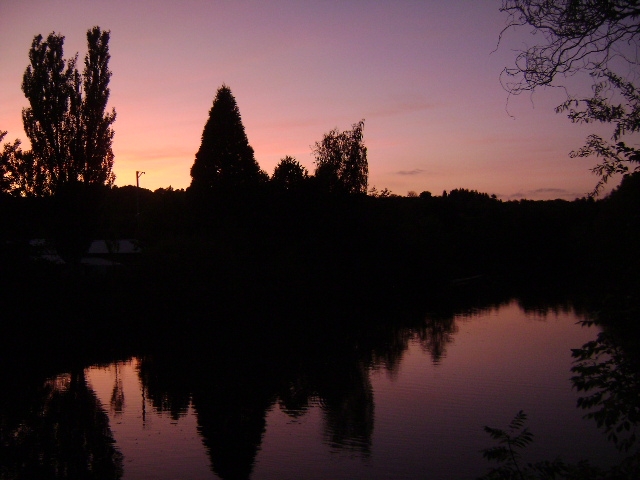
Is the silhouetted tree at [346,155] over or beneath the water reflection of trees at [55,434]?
over

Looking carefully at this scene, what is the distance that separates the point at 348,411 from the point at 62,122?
18724 millimetres

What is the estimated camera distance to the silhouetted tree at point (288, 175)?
1438 inches

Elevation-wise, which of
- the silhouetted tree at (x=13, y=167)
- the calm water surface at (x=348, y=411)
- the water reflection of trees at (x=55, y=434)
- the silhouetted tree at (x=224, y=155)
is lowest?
the calm water surface at (x=348, y=411)

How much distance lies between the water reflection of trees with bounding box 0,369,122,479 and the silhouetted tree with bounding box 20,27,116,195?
37.3 ft

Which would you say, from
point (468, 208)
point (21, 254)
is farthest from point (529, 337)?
point (468, 208)

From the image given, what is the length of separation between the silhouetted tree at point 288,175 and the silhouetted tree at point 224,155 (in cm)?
112

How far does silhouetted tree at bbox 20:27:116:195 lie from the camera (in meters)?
26.1

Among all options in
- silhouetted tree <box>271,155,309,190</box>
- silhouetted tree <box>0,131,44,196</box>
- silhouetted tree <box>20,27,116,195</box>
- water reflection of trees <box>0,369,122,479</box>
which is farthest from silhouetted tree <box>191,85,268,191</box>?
water reflection of trees <box>0,369,122,479</box>

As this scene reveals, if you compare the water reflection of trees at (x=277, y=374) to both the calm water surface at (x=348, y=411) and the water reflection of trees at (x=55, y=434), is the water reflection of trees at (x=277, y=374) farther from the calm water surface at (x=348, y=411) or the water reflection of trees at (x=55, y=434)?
the water reflection of trees at (x=55, y=434)

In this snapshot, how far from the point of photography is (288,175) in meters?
37.1

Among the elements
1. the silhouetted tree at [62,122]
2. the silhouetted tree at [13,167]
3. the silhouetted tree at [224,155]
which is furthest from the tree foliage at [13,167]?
the silhouetted tree at [224,155]

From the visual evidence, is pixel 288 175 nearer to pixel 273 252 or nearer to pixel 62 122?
pixel 273 252

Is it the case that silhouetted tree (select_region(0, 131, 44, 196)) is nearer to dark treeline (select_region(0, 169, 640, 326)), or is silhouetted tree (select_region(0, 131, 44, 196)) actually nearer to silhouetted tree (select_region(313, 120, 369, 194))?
dark treeline (select_region(0, 169, 640, 326))

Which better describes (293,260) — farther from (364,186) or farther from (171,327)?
(364,186)
